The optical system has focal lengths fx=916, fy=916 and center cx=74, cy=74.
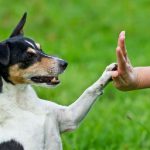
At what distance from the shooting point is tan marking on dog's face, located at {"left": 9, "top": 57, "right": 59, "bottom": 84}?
6.31m

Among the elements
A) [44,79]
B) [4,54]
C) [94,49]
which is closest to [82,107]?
[44,79]

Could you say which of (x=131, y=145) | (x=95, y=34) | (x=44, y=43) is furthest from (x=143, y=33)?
(x=131, y=145)

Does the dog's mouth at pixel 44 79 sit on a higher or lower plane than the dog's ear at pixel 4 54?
lower

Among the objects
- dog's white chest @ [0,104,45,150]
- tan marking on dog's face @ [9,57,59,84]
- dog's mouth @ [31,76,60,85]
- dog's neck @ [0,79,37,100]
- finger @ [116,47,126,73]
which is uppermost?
finger @ [116,47,126,73]

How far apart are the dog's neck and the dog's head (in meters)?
0.03

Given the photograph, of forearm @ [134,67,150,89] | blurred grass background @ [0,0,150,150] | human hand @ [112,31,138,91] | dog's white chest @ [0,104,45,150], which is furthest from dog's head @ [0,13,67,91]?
blurred grass background @ [0,0,150,150]

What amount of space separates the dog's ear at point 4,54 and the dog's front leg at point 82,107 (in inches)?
21.2

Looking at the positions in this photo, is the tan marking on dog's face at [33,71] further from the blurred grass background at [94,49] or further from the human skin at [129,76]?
the blurred grass background at [94,49]

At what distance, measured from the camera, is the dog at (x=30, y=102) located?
6258mm

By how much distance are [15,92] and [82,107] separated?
1.57 ft

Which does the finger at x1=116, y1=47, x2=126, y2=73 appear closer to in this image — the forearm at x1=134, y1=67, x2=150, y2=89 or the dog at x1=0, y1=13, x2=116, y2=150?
the forearm at x1=134, y1=67, x2=150, y2=89

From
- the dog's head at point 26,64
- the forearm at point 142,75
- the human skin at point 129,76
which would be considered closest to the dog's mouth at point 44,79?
the dog's head at point 26,64

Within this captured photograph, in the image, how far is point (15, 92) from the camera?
6.32 meters

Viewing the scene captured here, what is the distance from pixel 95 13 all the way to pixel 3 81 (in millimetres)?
8443
